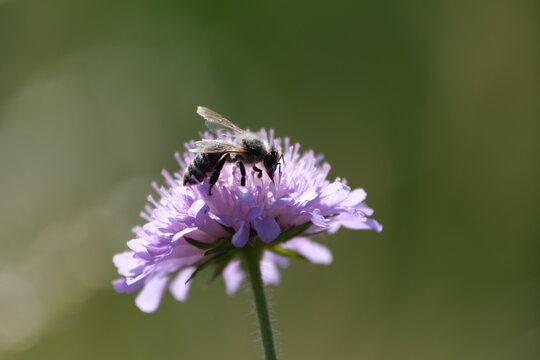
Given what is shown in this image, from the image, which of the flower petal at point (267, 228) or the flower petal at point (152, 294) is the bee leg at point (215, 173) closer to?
the flower petal at point (267, 228)

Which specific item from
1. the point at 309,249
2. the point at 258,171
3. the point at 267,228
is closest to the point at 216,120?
the point at 258,171

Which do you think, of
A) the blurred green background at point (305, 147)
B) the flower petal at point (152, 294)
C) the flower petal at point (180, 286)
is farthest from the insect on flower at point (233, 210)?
the blurred green background at point (305, 147)

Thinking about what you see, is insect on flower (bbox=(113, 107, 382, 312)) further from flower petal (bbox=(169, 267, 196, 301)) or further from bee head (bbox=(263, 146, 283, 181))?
flower petal (bbox=(169, 267, 196, 301))

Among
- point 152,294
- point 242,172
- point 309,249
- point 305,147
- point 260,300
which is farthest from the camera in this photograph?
point 305,147

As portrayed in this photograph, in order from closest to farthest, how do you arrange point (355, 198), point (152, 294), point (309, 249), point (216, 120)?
1. point (355, 198)
2. point (216, 120)
3. point (152, 294)
4. point (309, 249)

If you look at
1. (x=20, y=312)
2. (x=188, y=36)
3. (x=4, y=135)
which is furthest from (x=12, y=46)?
(x=20, y=312)

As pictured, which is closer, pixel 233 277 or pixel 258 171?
pixel 258 171

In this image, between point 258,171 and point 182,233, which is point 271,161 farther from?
point 182,233
